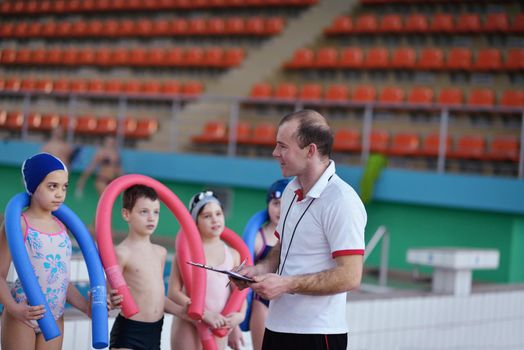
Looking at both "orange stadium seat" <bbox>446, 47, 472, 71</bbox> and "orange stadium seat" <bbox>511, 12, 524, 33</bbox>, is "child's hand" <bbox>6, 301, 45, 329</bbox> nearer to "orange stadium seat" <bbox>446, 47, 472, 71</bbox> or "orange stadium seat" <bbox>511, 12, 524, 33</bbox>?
"orange stadium seat" <bbox>446, 47, 472, 71</bbox>

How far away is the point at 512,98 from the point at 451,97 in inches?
36.6

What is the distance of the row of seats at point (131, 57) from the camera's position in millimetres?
15852

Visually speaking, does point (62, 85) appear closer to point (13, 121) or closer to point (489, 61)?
point (13, 121)

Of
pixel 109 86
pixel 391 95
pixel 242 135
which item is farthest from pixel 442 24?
pixel 109 86

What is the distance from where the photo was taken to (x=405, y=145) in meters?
12.1

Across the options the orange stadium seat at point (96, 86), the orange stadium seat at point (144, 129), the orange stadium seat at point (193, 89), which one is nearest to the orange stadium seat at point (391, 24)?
the orange stadium seat at point (193, 89)

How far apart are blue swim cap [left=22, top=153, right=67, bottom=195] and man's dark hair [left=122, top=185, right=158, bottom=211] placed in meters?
0.52

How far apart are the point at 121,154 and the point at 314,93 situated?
307 cm

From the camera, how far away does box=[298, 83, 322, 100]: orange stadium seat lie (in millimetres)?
13883

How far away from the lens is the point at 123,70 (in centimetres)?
1738

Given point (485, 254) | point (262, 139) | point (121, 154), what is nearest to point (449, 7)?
point (262, 139)

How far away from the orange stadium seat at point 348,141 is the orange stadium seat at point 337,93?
0.83 meters

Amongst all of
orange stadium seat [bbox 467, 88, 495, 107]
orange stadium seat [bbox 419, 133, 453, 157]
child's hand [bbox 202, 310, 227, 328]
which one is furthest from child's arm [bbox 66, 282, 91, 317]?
orange stadium seat [bbox 467, 88, 495, 107]

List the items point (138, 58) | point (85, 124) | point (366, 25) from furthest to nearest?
point (138, 58), point (85, 124), point (366, 25)
